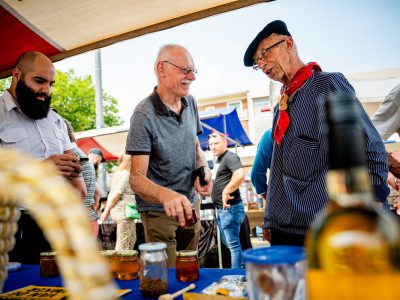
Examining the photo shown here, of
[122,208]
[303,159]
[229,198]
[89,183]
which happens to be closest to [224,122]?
[229,198]

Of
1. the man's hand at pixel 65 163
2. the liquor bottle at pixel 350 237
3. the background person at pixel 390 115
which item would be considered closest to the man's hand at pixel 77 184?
the man's hand at pixel 65 163

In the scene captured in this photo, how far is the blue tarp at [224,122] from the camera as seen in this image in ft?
23.6

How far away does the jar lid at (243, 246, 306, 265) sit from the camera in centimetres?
63

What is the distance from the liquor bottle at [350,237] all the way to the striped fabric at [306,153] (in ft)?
4.15

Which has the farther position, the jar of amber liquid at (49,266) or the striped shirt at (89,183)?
the striped shirt at (89,183)

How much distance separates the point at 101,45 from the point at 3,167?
Answer: 219 centimetres

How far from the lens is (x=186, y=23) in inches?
87.5

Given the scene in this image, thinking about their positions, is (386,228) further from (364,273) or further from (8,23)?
(8,23)

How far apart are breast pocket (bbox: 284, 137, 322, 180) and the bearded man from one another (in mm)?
1355

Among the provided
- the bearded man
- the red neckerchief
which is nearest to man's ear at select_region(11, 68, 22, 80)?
the bearded man

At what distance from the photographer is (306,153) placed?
1753 millimetres

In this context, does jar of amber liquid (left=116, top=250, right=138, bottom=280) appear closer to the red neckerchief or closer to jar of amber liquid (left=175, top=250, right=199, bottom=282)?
jar of amber liquid (left=175, top=250, right=199, bottom=282)

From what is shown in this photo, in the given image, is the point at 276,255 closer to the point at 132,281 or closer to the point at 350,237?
the point at 350,237

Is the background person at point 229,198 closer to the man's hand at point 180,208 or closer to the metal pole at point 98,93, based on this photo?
the man's hand at point 180,208
